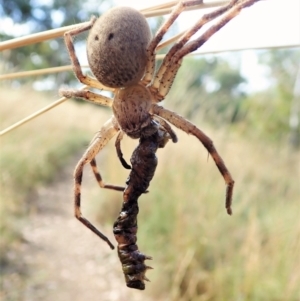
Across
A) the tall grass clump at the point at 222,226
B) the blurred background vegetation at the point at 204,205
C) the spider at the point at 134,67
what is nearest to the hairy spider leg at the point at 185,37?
the spider at the point at 134,67

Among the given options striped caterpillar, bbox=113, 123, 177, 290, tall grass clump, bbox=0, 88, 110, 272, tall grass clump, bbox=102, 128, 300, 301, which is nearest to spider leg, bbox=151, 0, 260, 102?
striped caterpillar, bbox=113, 123, 177, 290

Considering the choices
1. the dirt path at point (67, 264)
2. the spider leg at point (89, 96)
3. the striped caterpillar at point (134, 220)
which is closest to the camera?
the striped caterpillar at point (134, 220)

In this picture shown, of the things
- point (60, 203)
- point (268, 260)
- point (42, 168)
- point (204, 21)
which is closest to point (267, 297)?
point (268, 260)

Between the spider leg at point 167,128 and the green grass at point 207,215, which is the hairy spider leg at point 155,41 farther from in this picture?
the green grass at point 207,215

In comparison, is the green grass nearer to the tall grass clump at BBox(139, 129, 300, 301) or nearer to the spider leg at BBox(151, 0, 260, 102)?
the tall grass clump at BBox(139, 129, 300, 301)

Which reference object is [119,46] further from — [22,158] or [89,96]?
[22,158]
